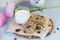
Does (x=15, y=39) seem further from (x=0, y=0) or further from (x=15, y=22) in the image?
(x=0, y=0)

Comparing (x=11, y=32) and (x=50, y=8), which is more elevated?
(x=50, y=8)

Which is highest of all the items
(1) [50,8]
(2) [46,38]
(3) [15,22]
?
(1) [50,8]

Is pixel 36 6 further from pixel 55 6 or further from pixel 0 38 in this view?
pixel 0 38

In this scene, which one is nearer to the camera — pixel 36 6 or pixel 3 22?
pixel 3 22

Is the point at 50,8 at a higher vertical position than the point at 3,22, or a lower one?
higher

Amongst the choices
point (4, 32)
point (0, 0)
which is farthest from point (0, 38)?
point (0, 0)

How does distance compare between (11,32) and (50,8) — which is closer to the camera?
(11,32)

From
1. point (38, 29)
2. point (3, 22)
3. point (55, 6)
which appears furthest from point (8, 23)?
point (55, 6)
